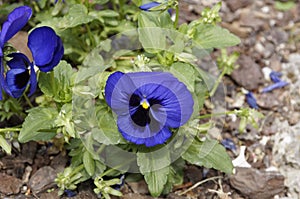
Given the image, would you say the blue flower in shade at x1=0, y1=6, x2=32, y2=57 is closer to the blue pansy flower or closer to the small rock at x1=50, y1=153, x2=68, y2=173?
the blue pansy flower

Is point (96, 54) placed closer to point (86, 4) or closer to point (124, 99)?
point (86, 4)

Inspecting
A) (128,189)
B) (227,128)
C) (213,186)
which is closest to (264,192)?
(213,186)

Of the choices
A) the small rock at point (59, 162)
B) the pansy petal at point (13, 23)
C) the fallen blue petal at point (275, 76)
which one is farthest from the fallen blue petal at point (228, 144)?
the pansy petal at point (13, 23)

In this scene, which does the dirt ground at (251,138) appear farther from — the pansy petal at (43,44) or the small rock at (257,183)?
the pansy petal at (43,44)

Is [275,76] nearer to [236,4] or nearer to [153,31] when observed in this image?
[236,4]

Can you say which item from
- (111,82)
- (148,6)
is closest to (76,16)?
(148,6)
